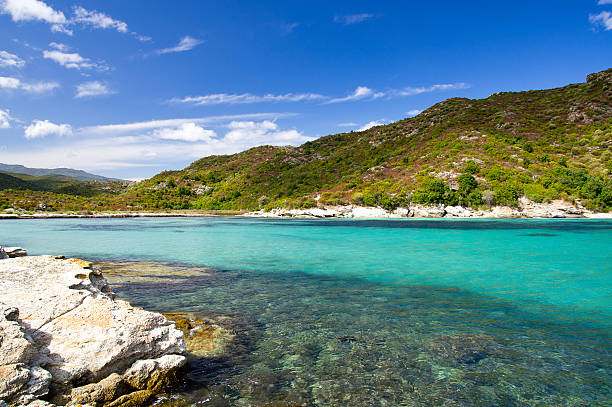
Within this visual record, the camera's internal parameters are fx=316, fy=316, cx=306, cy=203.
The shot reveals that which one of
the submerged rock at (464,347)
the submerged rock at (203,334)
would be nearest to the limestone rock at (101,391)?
the submerged rock at (203,334)

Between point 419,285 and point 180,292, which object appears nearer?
point 180,292

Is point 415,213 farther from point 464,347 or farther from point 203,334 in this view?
point 203,334

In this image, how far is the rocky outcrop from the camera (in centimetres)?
353

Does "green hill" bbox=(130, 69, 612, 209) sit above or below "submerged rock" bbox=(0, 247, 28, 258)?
above

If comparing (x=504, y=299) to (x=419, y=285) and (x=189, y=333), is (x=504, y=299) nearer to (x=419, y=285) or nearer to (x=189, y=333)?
(x=419, y=285)

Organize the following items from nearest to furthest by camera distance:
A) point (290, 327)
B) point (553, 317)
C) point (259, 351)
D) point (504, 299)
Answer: point (259, 351) → point (290, 327) → point (553, 317) → point (504, 299)

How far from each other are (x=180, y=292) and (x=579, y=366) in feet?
33.6

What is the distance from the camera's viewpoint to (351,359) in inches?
227

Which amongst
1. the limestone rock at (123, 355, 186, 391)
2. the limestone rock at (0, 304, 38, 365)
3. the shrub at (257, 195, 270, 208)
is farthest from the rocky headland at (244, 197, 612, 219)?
the limestone rock at (0, 304, 38, 365)

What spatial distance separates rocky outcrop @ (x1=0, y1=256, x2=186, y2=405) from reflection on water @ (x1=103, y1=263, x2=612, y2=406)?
676mm

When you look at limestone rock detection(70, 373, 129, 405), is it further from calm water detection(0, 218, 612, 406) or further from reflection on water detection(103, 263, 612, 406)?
calm water detection(0, 218, 612, 406)

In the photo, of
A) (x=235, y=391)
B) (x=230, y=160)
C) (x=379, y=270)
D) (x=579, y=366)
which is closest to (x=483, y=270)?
(x=379, y=270)

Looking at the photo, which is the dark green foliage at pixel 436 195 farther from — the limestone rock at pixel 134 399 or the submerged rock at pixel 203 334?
the limestone rock at pixel 134 399

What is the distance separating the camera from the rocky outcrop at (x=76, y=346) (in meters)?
3.53
